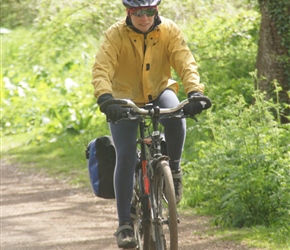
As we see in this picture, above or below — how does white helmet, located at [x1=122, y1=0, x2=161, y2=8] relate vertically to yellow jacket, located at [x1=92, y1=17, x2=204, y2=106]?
above

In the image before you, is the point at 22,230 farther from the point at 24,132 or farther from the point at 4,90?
the point at 4,90

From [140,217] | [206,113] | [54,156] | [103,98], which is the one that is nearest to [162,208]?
[140,217]

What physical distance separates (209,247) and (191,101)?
186 cm

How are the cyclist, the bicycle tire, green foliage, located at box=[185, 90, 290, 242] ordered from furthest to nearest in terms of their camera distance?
green foliage, located at box=[185, 90, 290, 242] < the bicycle tire < the cyclist

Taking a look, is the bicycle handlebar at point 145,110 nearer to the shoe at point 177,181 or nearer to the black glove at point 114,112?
the black glove at point 114,112

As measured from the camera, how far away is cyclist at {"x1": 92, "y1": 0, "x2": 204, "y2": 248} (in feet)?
18.6

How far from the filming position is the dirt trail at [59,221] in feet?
24.0

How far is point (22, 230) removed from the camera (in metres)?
8.20

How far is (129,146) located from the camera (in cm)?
570

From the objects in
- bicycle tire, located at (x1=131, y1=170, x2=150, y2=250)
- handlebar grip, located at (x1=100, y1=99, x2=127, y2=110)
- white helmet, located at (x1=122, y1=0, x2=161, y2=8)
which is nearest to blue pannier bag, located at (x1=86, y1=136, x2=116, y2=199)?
bicycle tire, located at (x1=131, y1=170, x2=150, y2=250)

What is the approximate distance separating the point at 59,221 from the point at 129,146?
10.3ft

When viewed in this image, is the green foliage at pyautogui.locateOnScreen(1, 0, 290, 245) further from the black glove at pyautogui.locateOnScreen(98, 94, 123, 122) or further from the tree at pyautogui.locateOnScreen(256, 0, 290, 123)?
the black glove at pyautogui.locateOnScreen(98, 94, 123, 122)

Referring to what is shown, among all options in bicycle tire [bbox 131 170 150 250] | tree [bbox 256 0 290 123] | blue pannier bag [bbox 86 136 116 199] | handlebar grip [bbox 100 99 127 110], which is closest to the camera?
handlebar grip [bbox 100 99 127 110]

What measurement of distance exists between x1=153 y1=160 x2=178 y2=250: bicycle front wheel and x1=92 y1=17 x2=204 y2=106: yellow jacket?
26.8 inches
